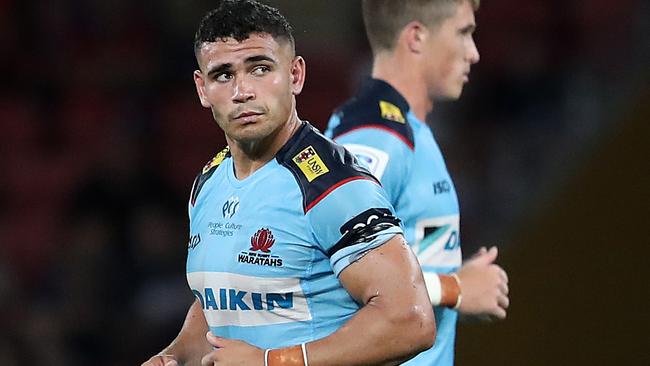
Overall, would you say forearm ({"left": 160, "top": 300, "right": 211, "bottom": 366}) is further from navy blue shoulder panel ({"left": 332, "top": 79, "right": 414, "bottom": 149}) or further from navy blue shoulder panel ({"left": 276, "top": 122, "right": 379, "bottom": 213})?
navy blue shoulder panel ({"left": 332, "top": 79, "right": 414, "bottom": 149})

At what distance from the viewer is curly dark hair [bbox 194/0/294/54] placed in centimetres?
301

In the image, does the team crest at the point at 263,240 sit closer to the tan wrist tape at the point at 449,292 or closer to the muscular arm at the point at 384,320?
the muscular arm at the point at 384,320

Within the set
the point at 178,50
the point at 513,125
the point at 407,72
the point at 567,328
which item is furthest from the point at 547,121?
the point at 407,72

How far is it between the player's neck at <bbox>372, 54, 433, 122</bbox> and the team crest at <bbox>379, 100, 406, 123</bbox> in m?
0.14

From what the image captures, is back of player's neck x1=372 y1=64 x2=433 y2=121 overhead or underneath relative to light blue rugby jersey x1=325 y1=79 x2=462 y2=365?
overhead

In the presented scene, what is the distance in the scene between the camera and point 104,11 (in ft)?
32.1

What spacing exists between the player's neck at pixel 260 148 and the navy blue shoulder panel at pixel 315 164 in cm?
2

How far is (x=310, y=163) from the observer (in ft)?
9.76

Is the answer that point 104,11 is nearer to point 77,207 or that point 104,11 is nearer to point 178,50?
point 178,50

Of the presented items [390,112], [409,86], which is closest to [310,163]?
[390,112]

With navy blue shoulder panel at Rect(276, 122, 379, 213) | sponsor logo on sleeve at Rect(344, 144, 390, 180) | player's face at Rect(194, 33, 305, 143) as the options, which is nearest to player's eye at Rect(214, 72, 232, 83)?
player's face at Rect(194, 33, 305, 143)

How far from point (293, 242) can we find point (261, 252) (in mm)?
99

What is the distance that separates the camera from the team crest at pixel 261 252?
2.93 metres

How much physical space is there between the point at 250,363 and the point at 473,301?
4.83ft
